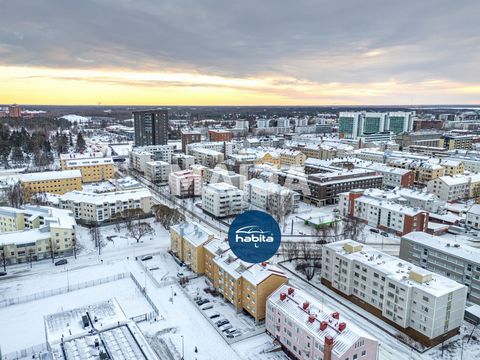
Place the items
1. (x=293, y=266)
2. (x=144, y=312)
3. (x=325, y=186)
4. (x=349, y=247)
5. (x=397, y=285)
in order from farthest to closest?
(x=325, y=186) → (x=293, y=266) → (x=349, y=247) → (x=144, y=312) → (x=397, y=285)

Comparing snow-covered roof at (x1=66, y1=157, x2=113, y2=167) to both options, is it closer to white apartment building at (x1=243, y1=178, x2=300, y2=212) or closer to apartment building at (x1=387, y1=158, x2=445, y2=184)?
white apartment building at (x1=243, y1=178, x2=300, y2=212)

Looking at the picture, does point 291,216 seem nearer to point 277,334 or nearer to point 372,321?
point 372,321

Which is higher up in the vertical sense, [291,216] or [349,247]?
[349,247]

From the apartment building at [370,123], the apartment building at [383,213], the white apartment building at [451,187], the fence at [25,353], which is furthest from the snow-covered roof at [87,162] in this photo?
the apartment building at [370,123]

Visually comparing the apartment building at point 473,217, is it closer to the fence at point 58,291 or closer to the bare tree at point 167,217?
the bare tree at point 167,217

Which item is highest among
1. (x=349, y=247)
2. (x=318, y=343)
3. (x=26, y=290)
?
(x=349, y=247)

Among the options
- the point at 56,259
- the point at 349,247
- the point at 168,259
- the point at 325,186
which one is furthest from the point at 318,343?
the point at 325,186

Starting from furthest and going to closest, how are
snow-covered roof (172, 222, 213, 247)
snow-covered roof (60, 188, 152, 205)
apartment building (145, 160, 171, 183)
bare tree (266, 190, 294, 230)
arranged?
1. apartment building (145, 160, 171, 183)
2. bare tree (266, 190, 294, 230)
3. snow-covered roof (60, 188, 152, 205)
4. snow-covered roof (172, 222, 213, 247)

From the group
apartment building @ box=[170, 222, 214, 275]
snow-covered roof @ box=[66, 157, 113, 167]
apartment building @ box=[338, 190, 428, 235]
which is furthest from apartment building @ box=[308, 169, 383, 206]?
snow-covered roof @ box=[66, 157, 113, 167]
